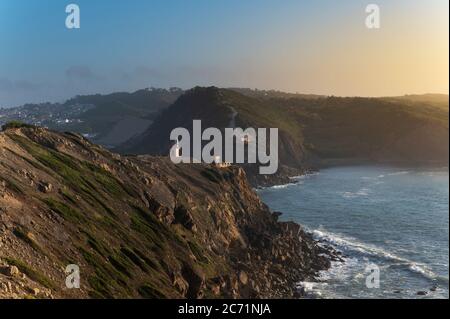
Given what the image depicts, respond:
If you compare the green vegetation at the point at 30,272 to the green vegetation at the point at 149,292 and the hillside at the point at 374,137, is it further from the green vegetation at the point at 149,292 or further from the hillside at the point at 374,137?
the hillside at the point at 374,137

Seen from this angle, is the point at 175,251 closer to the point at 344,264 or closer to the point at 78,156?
the point at 78,156

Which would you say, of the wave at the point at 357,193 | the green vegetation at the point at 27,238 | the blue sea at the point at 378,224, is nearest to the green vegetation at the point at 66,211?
the green vegetation at the point at 27,238

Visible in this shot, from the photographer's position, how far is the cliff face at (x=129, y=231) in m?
36.4

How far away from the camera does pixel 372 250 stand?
79.2m

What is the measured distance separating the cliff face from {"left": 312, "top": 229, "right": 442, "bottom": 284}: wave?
18.4ft

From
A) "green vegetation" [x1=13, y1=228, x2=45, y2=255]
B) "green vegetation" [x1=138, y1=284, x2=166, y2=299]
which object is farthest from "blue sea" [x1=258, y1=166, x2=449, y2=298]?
"green vegetation" [x1=13, y1=228, x2=45, y2=255]

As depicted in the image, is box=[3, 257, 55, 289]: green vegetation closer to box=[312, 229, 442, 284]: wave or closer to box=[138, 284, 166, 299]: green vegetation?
box=[138, 284, 166, 299]: green vegetation

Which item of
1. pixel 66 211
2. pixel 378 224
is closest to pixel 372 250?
pixel 378 224

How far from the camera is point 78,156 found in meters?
61.1

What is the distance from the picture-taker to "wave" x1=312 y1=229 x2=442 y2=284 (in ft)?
222

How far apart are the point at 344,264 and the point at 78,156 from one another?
42781 mm

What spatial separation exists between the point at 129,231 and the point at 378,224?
202ft

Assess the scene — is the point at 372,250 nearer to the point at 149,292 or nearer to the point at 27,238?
the point at 149,292
